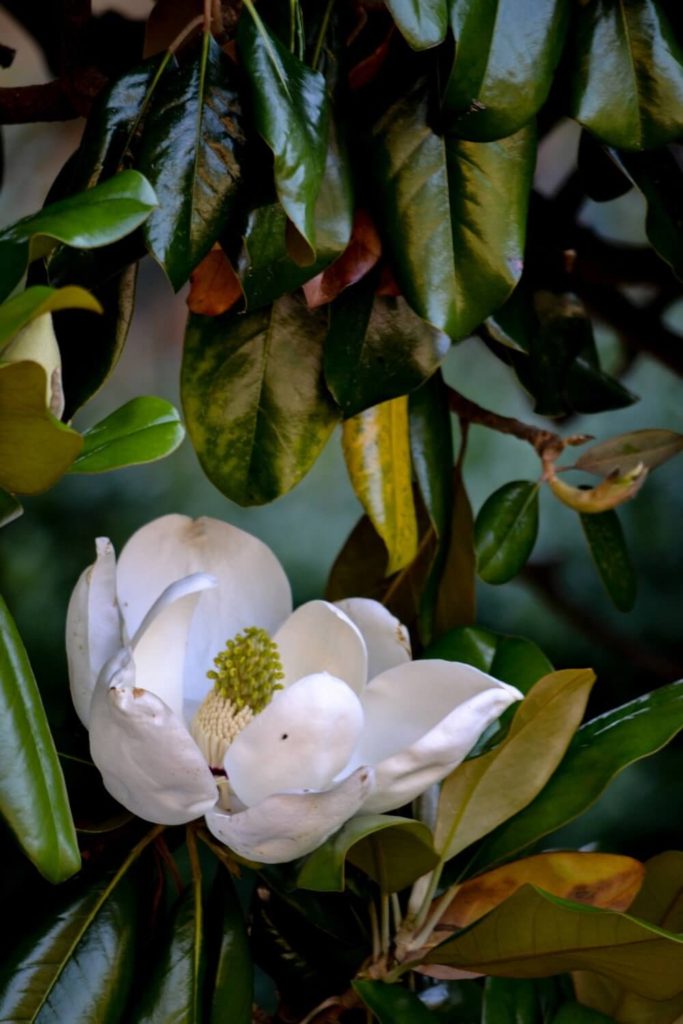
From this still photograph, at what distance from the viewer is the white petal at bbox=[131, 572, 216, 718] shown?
0.71m

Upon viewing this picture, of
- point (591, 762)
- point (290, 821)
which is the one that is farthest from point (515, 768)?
point (290, 821)

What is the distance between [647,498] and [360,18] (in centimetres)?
58

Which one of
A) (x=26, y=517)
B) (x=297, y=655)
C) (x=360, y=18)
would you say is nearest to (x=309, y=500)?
(x=26, y=517)

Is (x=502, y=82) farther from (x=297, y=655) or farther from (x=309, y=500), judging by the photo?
(x=309, y=500)

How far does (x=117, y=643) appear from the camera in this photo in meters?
0.68

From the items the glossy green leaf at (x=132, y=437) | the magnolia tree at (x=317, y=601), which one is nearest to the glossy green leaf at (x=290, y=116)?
the magnolia tree at (x=317, y=601)

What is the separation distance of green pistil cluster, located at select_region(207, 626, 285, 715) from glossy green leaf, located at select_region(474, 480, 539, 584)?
0.19 meters

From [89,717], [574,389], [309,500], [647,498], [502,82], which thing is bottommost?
[647,498]

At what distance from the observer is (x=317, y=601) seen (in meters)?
0.73

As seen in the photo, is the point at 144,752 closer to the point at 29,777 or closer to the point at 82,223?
the point at 29,777

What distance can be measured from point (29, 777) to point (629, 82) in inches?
19.7

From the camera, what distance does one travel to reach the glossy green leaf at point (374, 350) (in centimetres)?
74

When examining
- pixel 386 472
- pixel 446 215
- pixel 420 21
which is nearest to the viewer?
pixel 420 21

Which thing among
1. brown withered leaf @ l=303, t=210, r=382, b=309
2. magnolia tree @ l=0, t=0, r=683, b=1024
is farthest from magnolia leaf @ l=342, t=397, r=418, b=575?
brown withered leaf @ l=303, t=210, r=382, b=309
